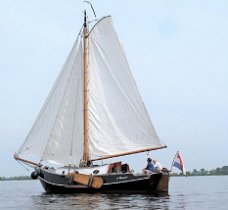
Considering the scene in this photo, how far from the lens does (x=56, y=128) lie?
46469 millimetres

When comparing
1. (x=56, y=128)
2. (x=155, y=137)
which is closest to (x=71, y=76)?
(x=56, y=128)

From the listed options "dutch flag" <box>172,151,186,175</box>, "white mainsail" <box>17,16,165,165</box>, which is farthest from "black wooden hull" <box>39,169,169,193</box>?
"white mainsail" <box>17,16,165,165</box>

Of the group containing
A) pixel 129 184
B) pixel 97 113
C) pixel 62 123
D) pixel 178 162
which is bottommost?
pixel 129 184

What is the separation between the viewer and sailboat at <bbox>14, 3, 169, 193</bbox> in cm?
4572

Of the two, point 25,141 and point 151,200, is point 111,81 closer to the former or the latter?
point 25,141

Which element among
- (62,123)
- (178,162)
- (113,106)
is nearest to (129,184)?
(178,162)

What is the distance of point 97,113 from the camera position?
153ft

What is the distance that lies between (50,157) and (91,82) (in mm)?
7395

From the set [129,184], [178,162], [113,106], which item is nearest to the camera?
[129,184]

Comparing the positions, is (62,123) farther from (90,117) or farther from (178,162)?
(178,162)

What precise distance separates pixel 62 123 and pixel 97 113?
10.2 ft

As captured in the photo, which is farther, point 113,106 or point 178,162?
point 113,106

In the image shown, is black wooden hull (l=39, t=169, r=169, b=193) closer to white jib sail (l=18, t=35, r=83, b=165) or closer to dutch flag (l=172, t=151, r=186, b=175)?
dutch flag (l=172, t=151, r=186, b=175)

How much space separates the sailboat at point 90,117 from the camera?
4572 cm
